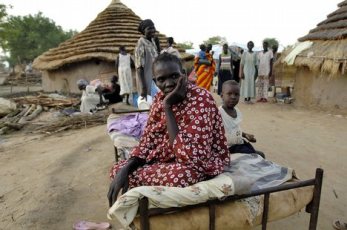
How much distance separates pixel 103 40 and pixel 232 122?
8.87 meters

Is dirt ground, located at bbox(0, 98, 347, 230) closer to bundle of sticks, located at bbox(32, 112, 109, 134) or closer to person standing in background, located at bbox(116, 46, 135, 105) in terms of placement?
bundle of sticks, located at bbox(32, 112, 109, 134)

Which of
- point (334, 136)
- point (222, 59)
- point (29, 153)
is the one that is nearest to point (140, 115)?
point (29, 153)

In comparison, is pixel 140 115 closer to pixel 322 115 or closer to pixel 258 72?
pixel 322 115

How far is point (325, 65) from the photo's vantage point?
7391 millimetres

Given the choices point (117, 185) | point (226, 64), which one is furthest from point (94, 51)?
point (117, 185)

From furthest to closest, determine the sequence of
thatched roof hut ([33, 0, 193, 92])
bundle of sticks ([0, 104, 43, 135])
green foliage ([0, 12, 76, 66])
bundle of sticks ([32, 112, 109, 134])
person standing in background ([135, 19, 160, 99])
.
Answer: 1. green foliage ([0, 12, 76, 66])
2. thatched roof hut ([33, 0, 193, 92])
3. bundle of sticks ([0, 104, 43, 135])
4. bundle of sticks ([32, 112, 109, 134])
5. person standing in background ([135, 19, 160, 99])

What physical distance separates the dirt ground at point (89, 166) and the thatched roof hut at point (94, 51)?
4446 millimetres

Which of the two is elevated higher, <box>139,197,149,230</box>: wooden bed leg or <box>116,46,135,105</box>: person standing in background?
<box>116,46,135,105</box>: person standing in background

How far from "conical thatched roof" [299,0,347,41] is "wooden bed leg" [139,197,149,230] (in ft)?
24.5

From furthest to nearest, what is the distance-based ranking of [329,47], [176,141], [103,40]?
[103,40]
[329,47]
[176,141]

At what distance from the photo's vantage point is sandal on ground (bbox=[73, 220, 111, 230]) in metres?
2.78

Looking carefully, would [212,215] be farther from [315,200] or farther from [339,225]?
[339,225]

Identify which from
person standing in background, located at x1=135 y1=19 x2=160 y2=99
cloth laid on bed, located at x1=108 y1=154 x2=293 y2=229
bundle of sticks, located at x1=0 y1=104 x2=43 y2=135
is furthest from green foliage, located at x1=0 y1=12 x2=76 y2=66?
cloth laid on bed, located at x1=108 y1=154 x2=293 y2=229

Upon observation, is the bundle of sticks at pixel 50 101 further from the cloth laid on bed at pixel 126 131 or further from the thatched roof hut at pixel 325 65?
the thatched roof hut at pixel 325 65
